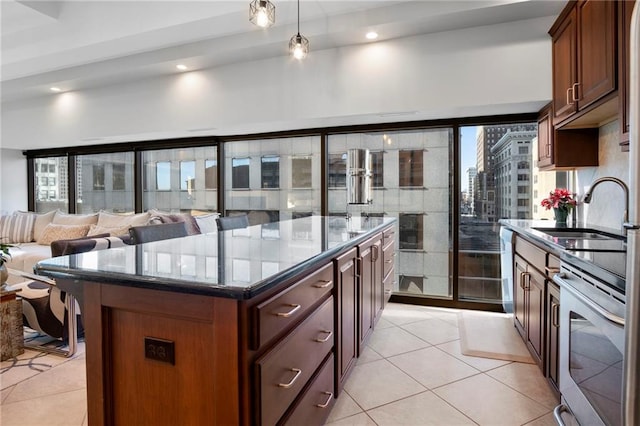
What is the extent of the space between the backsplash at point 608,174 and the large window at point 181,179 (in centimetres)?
414

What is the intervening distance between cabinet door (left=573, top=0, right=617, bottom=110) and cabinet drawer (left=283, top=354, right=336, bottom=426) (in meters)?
2.16

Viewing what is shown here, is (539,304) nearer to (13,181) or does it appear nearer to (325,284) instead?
(325,284)

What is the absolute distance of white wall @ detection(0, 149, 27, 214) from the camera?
579 cm

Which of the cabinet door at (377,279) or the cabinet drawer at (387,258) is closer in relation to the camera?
the cabinet door at (377,279)

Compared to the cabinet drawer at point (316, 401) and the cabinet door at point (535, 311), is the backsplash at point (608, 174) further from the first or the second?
the cabinet drawer at point (316, 401)

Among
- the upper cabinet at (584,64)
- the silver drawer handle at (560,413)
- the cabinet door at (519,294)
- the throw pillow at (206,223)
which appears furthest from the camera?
the throw pillow at (206,223)

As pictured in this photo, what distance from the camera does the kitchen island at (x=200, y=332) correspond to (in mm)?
1030

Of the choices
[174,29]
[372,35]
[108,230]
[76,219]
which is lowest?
[108,230]

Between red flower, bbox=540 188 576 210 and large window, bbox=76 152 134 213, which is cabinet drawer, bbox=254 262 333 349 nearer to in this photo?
red flower, bbox=540 188 576 210

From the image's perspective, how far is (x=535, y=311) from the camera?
229cm

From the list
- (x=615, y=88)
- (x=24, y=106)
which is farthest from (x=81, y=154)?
(x=615, y=88)

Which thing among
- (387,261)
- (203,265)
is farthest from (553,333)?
(203,265)

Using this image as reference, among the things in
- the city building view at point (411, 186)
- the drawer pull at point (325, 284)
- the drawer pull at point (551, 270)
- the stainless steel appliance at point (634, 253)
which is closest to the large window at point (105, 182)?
the city building view at point (411, 186)

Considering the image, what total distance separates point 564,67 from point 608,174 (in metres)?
0.85
